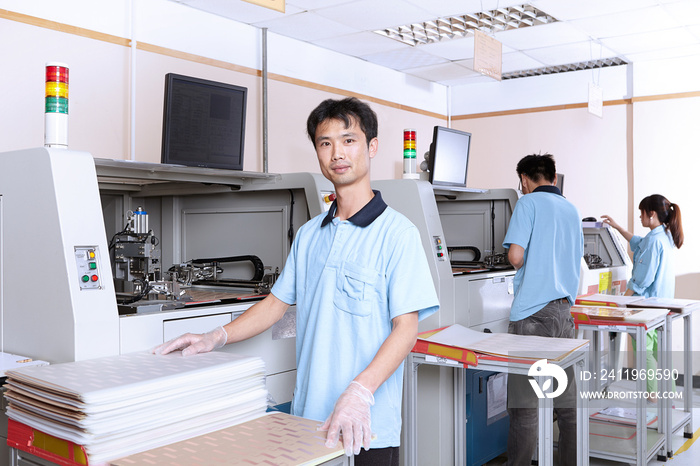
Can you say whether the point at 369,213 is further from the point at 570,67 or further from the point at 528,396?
the point at 570,67

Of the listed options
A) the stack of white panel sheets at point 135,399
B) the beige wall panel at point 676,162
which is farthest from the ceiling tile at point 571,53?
the stack of white panel sheets at point 135,399

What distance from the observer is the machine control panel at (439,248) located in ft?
9.83

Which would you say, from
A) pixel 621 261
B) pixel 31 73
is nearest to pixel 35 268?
pixel 31 73

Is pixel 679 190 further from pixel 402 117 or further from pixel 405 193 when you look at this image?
pixel 405 193

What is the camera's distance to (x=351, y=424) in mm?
1263

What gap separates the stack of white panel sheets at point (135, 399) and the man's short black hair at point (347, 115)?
648 millimetres

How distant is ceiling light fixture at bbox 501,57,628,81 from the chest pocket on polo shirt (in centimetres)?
533

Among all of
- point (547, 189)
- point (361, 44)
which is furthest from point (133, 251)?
point (361, 44)

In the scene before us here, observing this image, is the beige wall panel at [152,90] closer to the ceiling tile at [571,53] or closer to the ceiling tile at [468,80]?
the ceiling tile at [571,53]

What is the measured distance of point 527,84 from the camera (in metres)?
6.66

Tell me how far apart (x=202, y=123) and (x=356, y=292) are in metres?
1.29

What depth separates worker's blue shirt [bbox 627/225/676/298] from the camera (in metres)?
4.56

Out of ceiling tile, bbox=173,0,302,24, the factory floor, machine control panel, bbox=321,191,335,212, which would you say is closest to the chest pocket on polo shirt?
machine control panel, bbox=321,191,335,212

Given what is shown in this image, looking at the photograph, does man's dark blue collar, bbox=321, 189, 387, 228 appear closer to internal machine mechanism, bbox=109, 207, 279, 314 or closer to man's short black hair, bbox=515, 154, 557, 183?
internal machine mechanism, bbox=109, 207, 279, 314
